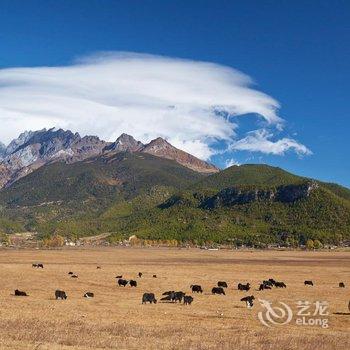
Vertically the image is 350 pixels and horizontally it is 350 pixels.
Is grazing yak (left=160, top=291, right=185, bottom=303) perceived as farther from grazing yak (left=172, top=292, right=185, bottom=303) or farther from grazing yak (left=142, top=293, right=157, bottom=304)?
grazing yak (left=142, top=293, right=157, bottom=304)

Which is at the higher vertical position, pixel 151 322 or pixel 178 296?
pixel 178 296

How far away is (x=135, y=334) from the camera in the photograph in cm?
2830

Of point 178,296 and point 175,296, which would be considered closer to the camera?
point 178,296

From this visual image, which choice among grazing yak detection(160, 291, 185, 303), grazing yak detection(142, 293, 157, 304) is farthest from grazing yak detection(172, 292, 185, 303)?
grazing yak detection(142, 293, 157, 304)

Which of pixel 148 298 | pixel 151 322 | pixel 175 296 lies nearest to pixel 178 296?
pixel 175 296

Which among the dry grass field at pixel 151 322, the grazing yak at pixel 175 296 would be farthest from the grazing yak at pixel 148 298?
the grazing yak at pixel 175 296

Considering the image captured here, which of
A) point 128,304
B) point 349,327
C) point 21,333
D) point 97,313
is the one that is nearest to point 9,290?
point 128,304

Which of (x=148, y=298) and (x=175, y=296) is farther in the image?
(x=175, y=296)

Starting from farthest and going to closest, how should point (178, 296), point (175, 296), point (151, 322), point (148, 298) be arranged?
point (175, 296) → point (178, 296) → point (148, 298) → point (151, 322)

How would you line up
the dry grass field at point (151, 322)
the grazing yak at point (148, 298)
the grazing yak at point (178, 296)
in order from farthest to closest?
the grazing yak at point (178, 296), the grazing yak at point (148, 298), the dry grass field at point (151, 322)

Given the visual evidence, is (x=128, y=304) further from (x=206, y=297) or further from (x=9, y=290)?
(x=9, y=290)

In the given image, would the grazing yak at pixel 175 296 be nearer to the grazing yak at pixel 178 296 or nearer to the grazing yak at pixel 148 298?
the grazing yak at pixel 178 296

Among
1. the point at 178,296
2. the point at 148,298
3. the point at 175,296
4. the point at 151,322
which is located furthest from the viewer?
the point at 175,296

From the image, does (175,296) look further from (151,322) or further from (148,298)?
(151,322)
